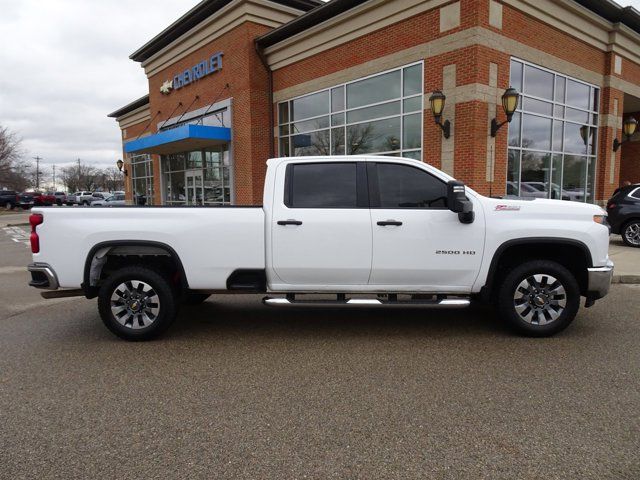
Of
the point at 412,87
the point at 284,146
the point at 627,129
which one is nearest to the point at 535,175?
the point at 412,87

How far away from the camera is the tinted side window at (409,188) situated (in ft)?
16.3

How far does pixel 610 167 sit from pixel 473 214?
568 inches

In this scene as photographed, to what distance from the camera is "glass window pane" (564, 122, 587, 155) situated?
48.2ft

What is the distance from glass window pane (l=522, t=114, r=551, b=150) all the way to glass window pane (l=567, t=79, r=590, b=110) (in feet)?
4.46

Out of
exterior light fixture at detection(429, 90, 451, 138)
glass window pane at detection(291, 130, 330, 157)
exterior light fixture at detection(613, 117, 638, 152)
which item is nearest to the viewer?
exterior light fixture at detection(429, 90, 451, 138)

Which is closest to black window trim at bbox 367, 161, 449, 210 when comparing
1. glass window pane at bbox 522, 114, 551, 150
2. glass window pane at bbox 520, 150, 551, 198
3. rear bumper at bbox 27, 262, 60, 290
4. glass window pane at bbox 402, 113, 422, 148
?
rear bumper at bbox 27, 262, 60, 290

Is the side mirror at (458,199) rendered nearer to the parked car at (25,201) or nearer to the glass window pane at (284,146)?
the glass window pane at (284,146)

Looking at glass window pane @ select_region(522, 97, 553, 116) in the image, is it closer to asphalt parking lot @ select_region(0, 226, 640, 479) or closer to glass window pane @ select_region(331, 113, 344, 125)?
glass window pane @ select_region(331, 113, 344, 125)

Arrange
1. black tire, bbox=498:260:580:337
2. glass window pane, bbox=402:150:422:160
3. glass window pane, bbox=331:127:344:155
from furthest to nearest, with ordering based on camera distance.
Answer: glass window pane, bbox=331:127:344:155
glass window pane, bbox=402:150:422:160
black tire, bbox=498:260:580:337

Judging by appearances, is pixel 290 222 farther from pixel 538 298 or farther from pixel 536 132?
pixel 536 132

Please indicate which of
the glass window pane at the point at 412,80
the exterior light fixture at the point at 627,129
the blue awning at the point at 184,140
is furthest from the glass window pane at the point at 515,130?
the blue awning at the point at 184,140

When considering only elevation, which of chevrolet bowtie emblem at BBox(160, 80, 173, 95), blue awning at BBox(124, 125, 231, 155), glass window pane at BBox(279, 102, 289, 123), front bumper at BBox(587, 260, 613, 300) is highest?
chevrolet bowtie emblem at BBox(160, 80, 173, 95)

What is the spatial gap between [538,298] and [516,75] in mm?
9734

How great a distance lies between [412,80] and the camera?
12852 millimetres
